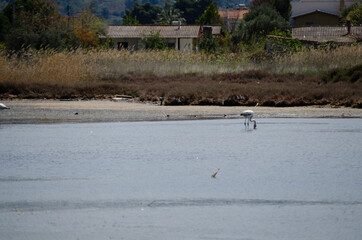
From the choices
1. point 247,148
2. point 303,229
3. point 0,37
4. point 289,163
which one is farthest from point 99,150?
point 0,37

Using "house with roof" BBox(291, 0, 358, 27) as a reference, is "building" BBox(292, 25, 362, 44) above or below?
below

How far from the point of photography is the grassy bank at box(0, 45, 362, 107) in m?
21.7

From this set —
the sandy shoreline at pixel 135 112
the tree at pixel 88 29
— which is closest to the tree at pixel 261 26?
the tree at pixel 88 29

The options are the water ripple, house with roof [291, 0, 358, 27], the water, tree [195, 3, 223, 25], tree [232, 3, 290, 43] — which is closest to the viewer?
the water

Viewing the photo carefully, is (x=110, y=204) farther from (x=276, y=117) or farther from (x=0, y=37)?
(x=0, y=37)

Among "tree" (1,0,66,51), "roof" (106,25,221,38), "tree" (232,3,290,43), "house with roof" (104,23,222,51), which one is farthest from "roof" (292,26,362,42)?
"tree" (1,0,66,51)

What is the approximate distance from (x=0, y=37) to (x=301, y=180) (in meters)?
45.5

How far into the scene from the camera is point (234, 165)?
11172 mm

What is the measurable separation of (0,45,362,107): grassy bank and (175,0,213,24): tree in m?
81.1

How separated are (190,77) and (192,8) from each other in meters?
86.4

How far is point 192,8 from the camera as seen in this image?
112438 millimetres

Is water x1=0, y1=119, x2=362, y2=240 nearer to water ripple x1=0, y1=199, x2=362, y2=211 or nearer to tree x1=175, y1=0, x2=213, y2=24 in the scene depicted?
water ripple x1=0, y1=199, x2=362, y2=211

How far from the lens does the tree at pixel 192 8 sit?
112 metres

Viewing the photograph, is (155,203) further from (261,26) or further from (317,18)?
(317,18)
